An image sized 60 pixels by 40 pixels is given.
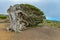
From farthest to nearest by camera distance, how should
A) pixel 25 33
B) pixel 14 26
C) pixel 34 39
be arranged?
pixel 14 26 < pixel 25 33 < pixel 34 39

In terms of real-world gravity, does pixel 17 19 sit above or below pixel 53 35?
above

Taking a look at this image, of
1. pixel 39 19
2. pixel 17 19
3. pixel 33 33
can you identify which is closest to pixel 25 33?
pixel 33 33

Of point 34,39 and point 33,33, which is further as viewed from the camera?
point 33,33

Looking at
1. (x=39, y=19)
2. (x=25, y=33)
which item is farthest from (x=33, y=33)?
(x=39, y=19)

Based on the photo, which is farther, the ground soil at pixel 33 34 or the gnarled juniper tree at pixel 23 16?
the gnarled juniper tree at pixel 23 16

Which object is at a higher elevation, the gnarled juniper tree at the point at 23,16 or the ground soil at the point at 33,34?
the gnarled juniper tree at the point at 23,16

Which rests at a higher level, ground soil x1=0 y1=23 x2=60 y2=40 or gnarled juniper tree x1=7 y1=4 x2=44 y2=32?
gnarled juniper tree x1=7 y1=4 x2=44 y2=32

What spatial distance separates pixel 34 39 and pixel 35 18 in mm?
3673

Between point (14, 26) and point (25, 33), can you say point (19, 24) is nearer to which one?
point (14, 26)

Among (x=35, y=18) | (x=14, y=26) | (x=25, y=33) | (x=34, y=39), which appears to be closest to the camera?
(x=34, y=39)

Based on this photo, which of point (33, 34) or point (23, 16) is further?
point (23, 16)

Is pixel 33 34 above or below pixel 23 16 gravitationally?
below

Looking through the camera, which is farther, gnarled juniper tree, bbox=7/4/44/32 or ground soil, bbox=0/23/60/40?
gnarled juniper tree, bbox=7/4/44/32

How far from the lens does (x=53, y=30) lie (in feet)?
51.3
